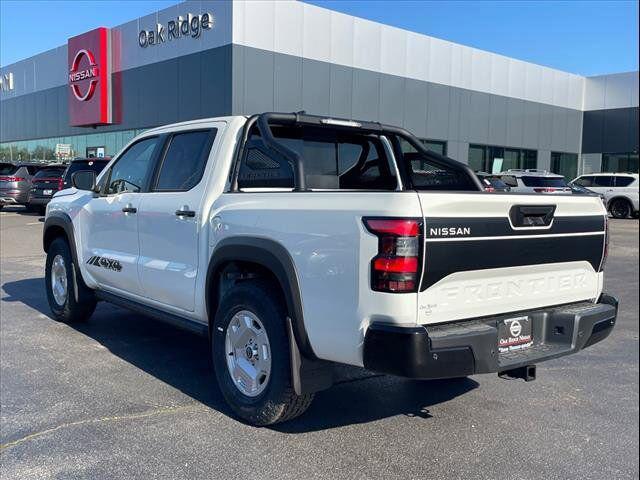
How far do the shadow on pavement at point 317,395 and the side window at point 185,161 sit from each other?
146 centimetres

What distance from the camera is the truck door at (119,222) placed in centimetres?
512

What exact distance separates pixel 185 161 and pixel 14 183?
1912cm

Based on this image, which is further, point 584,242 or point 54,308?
point 54,308

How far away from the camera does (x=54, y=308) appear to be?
6.52 meters

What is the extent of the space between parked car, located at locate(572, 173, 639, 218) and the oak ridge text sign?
16232 mm

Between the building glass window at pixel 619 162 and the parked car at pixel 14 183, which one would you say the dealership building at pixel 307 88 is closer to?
the building glass window at pixel 619 162

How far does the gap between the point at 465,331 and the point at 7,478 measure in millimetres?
2489

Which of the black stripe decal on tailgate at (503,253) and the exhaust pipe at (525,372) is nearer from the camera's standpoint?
the black stripe decal on tailgate at (503,253)

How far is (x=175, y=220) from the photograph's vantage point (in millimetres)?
4551

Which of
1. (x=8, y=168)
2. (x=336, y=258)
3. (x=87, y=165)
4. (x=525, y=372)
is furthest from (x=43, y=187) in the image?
(x=525, y=372)

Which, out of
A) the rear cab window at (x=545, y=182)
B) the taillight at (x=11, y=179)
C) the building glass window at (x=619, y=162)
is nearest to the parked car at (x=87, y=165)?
the taillight at (x=11, y=179)

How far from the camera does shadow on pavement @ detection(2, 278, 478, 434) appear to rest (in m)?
4.14

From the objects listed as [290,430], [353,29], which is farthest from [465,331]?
[353,29]

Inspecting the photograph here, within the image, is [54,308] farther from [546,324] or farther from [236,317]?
[546,324]
